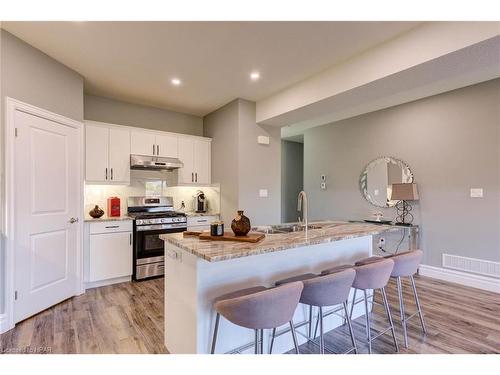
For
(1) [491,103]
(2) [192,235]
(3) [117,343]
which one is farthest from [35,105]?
(1) [491,103]

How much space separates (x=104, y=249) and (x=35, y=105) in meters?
1.90

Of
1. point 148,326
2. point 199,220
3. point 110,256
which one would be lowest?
point 148,326

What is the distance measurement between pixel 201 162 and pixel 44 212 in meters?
2.40

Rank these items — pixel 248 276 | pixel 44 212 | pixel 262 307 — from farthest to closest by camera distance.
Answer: pixel 44 212
pixel 248 276
pixel 262 307

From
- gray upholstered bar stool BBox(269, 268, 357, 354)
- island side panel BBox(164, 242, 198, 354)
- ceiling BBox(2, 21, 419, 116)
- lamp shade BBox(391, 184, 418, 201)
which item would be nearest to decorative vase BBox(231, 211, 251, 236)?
island side panel BBox(164, 242, 198, 354)

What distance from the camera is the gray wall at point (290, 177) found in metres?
7.77

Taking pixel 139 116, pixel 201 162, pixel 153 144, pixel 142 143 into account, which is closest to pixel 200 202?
pixel 201 162

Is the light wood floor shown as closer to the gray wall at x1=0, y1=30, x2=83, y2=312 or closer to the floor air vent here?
the floor air vent

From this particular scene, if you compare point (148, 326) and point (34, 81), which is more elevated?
point (34, 81)

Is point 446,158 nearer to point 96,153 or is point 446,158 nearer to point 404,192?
point 404,192

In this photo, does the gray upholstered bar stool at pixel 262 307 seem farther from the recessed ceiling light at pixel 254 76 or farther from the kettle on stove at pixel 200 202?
the kettle on stove at pixel 200 202

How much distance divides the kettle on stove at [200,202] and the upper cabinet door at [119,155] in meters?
1.26

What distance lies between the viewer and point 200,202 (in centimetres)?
484
